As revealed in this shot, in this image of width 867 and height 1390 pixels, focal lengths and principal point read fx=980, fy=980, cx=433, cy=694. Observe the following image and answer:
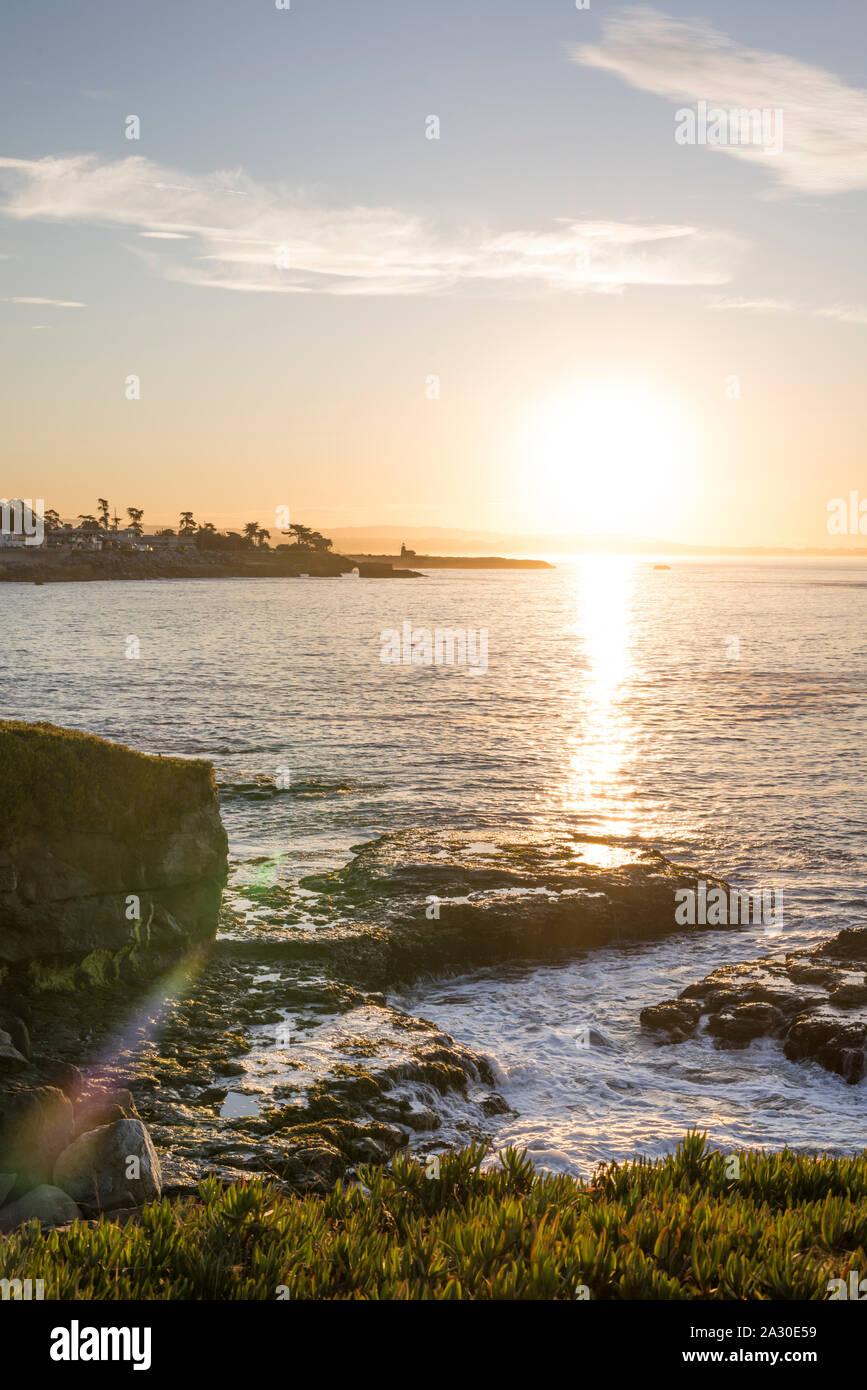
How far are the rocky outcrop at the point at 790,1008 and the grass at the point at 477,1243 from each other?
149 inches

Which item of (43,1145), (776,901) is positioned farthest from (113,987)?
(776,901)

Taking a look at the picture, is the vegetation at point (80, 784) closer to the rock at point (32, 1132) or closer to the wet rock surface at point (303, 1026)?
the wet rock surface at point (303, 1026)

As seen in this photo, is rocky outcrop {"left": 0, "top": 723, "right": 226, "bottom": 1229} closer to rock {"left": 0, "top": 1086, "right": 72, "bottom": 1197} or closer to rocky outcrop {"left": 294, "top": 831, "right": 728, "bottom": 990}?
rock {"left": 0, "top": 1086, "right": 72, "bottom": 1197}

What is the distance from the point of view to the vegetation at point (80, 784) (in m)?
10.6

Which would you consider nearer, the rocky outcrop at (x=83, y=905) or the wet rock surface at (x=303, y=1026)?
the rocky outcrop at (x=83, y=905)

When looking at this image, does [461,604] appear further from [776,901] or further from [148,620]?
[776,901]

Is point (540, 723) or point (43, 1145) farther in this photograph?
point (540, 723)

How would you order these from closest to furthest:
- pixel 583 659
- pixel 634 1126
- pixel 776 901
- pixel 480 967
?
1. pixel 634 1126
2. pixel 480 967
3. pixel 776 901
4. pixel 583 659

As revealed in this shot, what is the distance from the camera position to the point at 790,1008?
38.2 ft

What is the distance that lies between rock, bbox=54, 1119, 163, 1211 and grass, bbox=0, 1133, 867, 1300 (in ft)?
1.28

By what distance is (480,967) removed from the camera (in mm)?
13438

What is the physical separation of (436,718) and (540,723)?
3.89 meters

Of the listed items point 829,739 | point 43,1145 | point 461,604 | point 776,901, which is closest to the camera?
point 43,1145

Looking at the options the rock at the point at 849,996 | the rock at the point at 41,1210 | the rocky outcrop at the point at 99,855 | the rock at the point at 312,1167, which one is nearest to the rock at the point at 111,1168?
the rock at the point at 41,1210
